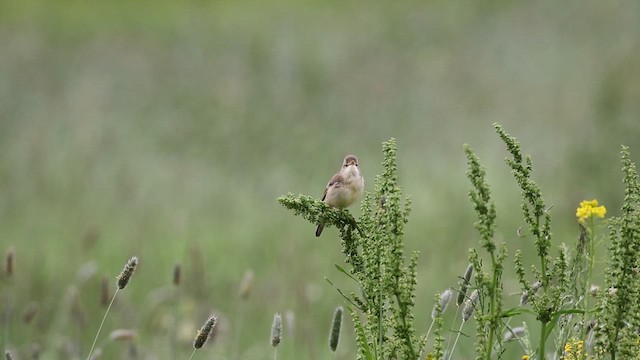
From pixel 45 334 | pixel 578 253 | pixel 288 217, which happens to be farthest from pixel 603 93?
pixel 578 253

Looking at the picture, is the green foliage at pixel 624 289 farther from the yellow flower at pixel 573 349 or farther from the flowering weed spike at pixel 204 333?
the flowering weed spike at pixel 204 333

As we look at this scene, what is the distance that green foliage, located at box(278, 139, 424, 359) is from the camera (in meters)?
2.47

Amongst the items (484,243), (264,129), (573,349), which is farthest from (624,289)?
(264,129)

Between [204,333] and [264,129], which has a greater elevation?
[264,129]

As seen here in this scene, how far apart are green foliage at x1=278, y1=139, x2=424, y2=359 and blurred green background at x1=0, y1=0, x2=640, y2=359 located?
132 inches

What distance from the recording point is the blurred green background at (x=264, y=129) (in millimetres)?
7297

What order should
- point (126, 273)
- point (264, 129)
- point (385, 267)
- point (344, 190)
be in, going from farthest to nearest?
point (264, 129) < point (344, 190) < point (126, 273) < point (385, 267)

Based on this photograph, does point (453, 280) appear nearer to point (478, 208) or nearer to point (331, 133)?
point (331, 133)

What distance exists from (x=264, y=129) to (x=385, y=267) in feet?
25.0

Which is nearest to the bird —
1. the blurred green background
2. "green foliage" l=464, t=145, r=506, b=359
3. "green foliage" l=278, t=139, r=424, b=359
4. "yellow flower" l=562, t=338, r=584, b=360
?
"green foliage" l=278, t=139, r=424, b=359

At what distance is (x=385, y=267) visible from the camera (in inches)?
98.0

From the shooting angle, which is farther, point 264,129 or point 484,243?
point 264,129

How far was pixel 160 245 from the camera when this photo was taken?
8234mm

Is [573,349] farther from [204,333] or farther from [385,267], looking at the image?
[204,333]
